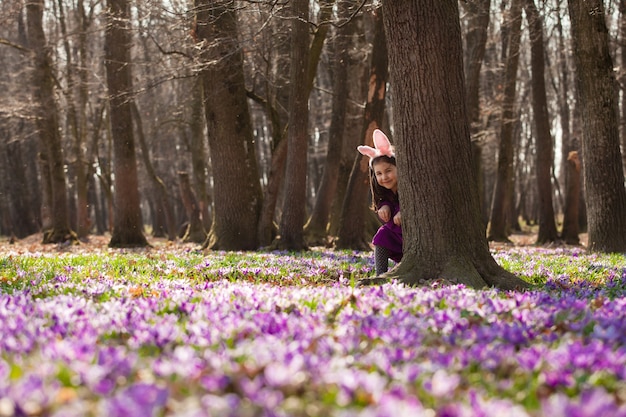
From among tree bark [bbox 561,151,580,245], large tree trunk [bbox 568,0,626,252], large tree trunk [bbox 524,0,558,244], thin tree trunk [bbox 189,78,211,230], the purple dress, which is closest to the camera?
the purple dress

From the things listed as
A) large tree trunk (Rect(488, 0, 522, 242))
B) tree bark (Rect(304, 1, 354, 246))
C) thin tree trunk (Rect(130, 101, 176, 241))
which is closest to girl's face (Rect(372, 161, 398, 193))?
tree bark (Rect(304, 1, 354, 246))

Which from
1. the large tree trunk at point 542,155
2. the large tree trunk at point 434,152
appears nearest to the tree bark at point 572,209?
the large tree trunk at point 542,155

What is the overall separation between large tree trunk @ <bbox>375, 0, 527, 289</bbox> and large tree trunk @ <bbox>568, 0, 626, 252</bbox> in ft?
22.5

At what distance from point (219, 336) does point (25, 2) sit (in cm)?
2028

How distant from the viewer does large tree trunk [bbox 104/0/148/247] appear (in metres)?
19.3

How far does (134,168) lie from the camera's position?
789 inches

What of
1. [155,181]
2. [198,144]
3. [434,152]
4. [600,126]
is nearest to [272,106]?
[600,126]

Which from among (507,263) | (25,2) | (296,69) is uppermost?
(25,2)

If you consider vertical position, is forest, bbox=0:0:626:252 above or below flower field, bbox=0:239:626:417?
above

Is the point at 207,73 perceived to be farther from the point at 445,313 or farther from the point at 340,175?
the point at 445,313

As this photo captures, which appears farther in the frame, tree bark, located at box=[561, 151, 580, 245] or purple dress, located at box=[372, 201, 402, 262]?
tree bark, located at box=[561, 151, 580, 245]

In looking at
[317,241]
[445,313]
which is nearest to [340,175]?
[317,241]

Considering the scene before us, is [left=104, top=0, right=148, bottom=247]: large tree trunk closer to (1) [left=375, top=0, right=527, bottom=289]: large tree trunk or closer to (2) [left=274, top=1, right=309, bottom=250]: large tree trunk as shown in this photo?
(2) [left=274, top=1, right=309, bottom=250]: large tree trunk

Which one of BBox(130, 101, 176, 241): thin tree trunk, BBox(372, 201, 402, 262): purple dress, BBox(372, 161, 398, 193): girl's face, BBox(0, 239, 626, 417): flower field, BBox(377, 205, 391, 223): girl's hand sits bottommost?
BBox(0, 239, 626, 417): flower field
